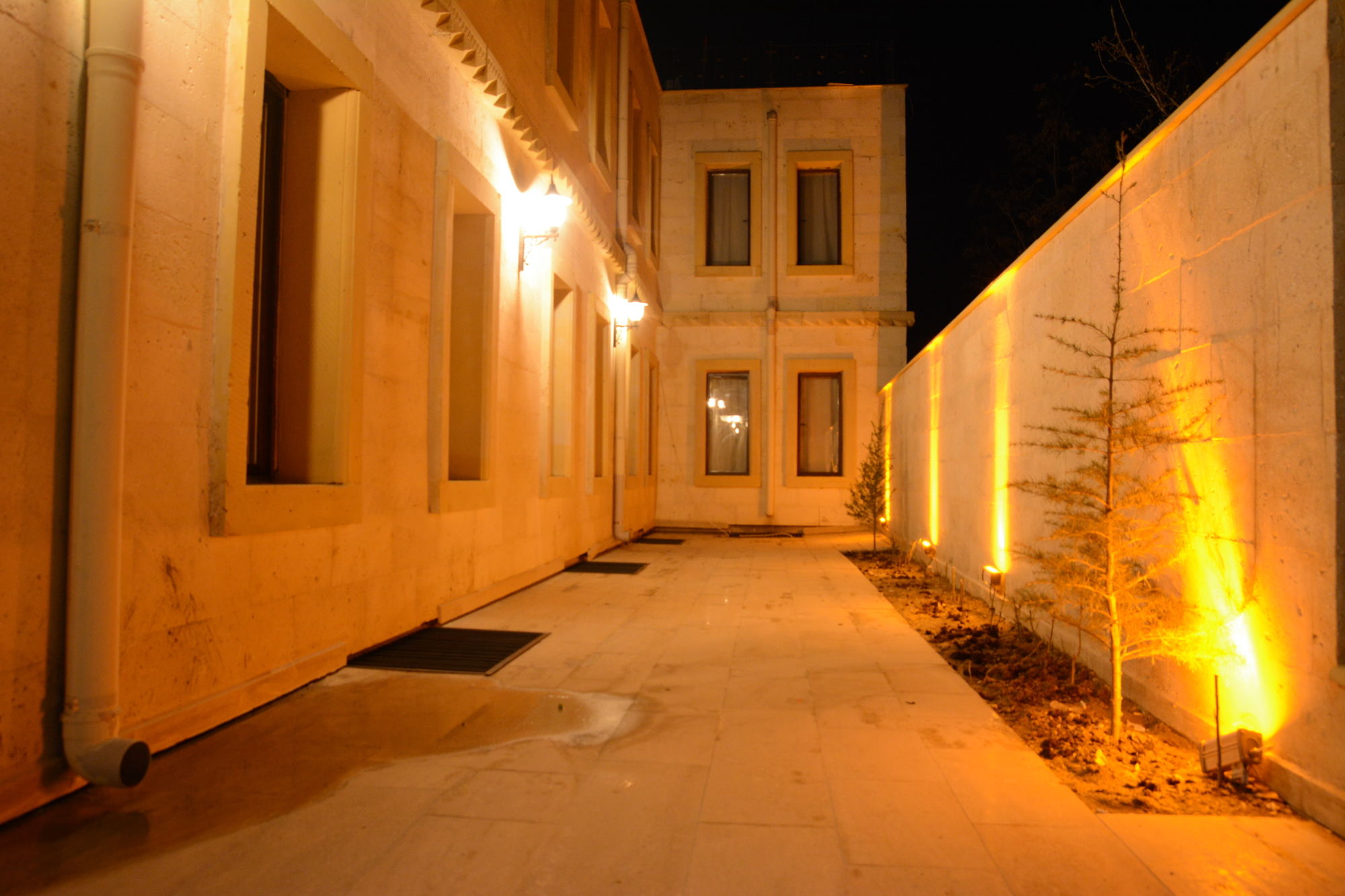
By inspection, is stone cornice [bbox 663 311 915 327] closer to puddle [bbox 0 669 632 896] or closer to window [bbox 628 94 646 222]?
window [bbox 628 94 646 222]

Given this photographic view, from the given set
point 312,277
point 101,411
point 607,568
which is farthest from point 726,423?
point 101,411

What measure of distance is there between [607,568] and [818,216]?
1005 centimetres

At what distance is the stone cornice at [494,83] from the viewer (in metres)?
5.96

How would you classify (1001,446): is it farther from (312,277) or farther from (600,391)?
(600,391)

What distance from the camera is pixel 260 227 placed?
451 centimetres

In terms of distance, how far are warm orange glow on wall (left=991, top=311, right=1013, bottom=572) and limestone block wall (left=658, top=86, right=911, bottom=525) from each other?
30.1 feet

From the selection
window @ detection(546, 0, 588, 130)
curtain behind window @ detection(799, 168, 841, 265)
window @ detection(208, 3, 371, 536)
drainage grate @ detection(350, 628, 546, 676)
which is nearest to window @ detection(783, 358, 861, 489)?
curtain behind window @ detection(799, 168, 841, 265)

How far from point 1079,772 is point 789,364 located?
44.5 ft

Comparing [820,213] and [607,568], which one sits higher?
[820,213]

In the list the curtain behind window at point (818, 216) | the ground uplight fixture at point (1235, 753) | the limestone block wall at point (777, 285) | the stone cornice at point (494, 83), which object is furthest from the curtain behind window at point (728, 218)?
the ground uplight fixture at point (1235, 753)

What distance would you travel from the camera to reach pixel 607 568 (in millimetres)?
10023

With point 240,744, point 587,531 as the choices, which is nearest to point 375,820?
point 240,744

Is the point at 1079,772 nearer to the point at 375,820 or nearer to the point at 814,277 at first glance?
the point at 375,820

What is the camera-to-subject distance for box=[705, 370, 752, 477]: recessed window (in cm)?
1694
